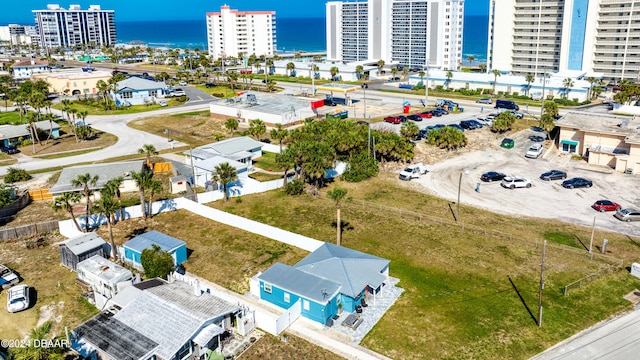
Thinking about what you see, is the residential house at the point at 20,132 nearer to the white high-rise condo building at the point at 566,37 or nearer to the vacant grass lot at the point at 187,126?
the vacant grass lot at the point at 187,126

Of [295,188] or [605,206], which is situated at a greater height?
[295,188]

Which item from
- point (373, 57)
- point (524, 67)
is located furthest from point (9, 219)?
point (373, 57)

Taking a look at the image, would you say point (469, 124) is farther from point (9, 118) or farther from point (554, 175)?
point (9, 118)

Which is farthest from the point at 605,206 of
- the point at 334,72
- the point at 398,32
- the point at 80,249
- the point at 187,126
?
the point at 398,32

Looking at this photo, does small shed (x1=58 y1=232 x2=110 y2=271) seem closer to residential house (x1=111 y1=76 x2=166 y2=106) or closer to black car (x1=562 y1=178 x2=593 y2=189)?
black car (x1=562 y1=178 x2=593 y2=189)

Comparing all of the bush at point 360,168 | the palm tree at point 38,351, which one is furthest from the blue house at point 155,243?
the bush at point 360,168

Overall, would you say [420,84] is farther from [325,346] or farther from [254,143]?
[325,346]

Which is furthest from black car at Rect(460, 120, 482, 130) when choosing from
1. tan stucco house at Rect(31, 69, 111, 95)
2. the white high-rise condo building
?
tan stucco house at Rect(31, 69, 111, 95)

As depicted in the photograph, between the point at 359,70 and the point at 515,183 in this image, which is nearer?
the point at 515,183
